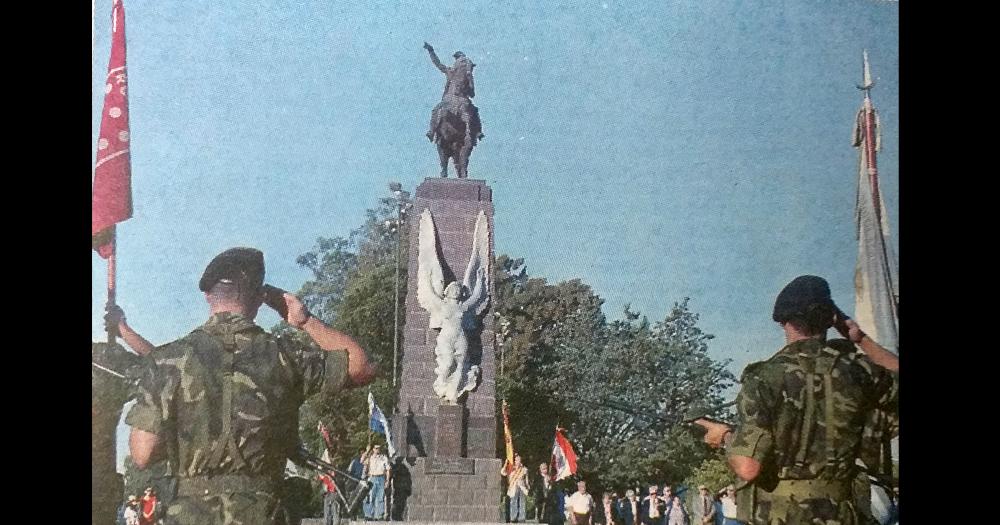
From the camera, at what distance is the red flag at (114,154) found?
663 cm

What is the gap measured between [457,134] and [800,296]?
234cm

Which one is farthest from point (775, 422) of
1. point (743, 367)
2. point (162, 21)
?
point (162, 21)

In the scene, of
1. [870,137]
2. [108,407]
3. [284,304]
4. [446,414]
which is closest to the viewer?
[108,407]

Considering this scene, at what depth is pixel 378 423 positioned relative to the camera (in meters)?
6.88

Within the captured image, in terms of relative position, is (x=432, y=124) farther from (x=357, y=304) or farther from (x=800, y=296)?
(x=800, y=296)

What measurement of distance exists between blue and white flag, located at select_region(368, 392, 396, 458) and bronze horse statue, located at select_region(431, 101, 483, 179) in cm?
141

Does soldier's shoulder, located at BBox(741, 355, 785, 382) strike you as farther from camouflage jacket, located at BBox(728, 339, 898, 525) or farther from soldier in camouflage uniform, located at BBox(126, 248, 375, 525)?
soldier in camouflage uniform, located at BBox(126, 248, 375, 525)

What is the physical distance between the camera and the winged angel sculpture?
702cm

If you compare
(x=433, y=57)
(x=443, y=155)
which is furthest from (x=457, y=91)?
(x=443, y=155)

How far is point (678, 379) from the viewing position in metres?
7.31

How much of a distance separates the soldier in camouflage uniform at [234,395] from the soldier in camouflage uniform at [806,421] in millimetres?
2423
